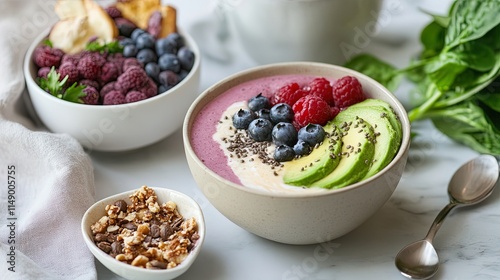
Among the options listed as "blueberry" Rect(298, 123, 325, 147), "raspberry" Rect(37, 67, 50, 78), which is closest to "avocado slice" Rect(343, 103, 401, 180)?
"blueberry" Rect(298, 123, 325, 147)

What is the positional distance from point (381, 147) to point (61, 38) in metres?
1.15

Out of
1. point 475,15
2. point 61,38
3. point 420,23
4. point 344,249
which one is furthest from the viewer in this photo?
point 420,23

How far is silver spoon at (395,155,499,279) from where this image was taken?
5.75 feet

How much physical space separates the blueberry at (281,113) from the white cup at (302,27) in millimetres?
519

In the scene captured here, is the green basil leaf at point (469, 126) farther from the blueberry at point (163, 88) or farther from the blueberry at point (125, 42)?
the blueberry at point (125, 42)

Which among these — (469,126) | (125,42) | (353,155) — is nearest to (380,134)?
(353,155)

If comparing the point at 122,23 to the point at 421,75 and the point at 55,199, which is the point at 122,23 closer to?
the point at 55,199

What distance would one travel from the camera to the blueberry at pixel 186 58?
2264 millimetres

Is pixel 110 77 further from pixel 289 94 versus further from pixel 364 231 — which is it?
pixel 364 231

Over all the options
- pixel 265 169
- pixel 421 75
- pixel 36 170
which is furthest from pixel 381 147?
pixel 36 170

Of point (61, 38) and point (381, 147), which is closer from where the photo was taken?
point (381, 147)

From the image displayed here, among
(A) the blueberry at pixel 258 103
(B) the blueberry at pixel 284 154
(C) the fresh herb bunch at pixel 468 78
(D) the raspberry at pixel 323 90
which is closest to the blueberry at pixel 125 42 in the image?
(A) the blueberry at pixel 258 103

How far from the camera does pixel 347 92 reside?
192 centimetres

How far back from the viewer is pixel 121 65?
2.22 meters
